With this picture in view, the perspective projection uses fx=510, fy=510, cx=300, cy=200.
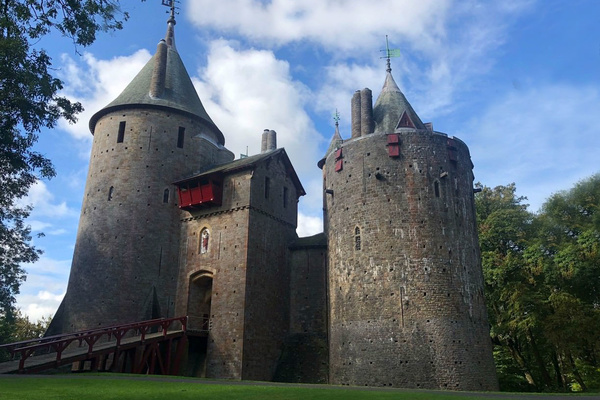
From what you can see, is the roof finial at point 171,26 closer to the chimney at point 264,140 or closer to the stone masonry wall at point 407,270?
the chimney at point 264,140

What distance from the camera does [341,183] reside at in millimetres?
25172

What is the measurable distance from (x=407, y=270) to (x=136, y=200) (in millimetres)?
15803

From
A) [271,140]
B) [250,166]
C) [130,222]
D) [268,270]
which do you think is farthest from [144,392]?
[271,140]

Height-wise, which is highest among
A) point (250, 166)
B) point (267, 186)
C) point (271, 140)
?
point (271, 140)

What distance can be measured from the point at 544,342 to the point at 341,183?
15767 millimetres

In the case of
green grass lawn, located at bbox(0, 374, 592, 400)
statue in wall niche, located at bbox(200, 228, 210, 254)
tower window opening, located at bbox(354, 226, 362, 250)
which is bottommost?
green grass lawn, located at bbox(0, 374, 592, 400)

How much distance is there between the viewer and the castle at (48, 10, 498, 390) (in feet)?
71.1

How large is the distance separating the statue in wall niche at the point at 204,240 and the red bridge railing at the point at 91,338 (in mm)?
3963

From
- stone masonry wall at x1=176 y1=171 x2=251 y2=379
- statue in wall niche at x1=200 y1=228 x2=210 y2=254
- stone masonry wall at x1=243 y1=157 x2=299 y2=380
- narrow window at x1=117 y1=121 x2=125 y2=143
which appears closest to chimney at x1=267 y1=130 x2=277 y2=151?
stone masonry wall at x1=243 y1=157 x2=299 y2=380

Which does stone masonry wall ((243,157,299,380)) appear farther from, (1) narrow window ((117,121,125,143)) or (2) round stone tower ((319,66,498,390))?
(1) narrow window ((117,121,125,143))

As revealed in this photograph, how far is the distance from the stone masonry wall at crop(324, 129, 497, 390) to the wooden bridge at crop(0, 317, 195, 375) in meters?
7.82

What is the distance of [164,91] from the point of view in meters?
32.1

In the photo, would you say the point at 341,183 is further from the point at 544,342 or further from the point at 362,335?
the point at 544,342

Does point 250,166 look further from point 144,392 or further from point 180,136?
point 144,392
